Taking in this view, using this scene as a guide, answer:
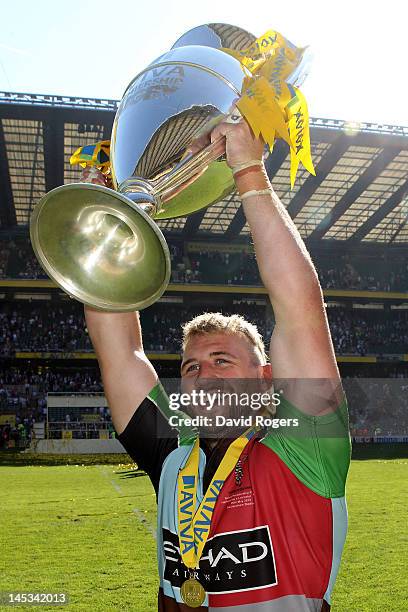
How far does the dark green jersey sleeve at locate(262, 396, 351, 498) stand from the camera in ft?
5.84

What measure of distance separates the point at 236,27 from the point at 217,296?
35771mm

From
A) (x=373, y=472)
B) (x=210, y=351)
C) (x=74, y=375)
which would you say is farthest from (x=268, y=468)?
(x=74, y=375)

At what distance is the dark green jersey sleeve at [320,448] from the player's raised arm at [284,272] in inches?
4.0

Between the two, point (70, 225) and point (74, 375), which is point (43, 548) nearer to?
point (70, 225)

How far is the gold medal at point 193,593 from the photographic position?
1.81 meters

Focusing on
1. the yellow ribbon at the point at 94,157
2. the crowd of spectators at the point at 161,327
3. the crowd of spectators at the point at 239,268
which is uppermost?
the crowd of spectators at the point at 239,268

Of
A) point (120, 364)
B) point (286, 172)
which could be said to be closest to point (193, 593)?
point (120, 364)

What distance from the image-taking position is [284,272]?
168 centimetres

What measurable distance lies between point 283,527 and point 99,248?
85 centimetres

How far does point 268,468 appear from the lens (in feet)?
6.18

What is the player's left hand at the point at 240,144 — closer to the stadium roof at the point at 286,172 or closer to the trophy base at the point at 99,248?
the trophy base at the point at 99,248

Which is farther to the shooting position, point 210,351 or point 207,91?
point 210,351

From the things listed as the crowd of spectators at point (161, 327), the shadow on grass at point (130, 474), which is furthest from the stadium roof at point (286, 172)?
the shadow on grass at point (130, 474)

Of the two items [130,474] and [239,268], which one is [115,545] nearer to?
[130,474]
